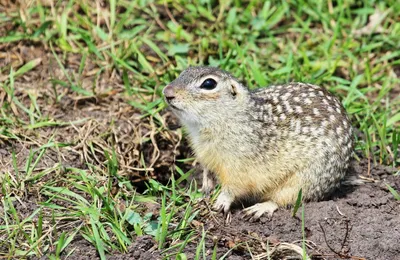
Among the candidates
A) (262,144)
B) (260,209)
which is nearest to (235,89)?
(262,144)

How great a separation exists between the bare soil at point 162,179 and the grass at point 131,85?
0.07ft

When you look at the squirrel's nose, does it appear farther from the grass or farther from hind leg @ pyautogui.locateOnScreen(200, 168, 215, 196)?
hind leg @ pyautogui.locateOnScreen(200, 168, 215, 196)

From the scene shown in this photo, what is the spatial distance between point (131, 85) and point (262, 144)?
191 cm

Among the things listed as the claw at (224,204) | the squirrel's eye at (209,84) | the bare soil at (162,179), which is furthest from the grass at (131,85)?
the squirrel's eye at (209,84)

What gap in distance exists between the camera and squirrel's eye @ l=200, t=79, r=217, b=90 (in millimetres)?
5746

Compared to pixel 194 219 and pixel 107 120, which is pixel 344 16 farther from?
pixel 194 219

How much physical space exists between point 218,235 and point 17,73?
304 cm

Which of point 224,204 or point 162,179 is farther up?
point 224,204

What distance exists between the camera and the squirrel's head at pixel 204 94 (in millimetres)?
5641

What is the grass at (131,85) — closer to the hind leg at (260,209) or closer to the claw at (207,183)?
the claw at (207,183)

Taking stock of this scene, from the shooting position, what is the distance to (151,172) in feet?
21.5

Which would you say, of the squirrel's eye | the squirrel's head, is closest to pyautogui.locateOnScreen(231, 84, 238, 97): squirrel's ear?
the squirrel's head

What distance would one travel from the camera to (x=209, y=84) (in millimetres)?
5770

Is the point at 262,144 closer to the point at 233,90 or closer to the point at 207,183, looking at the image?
the point at 233,90
